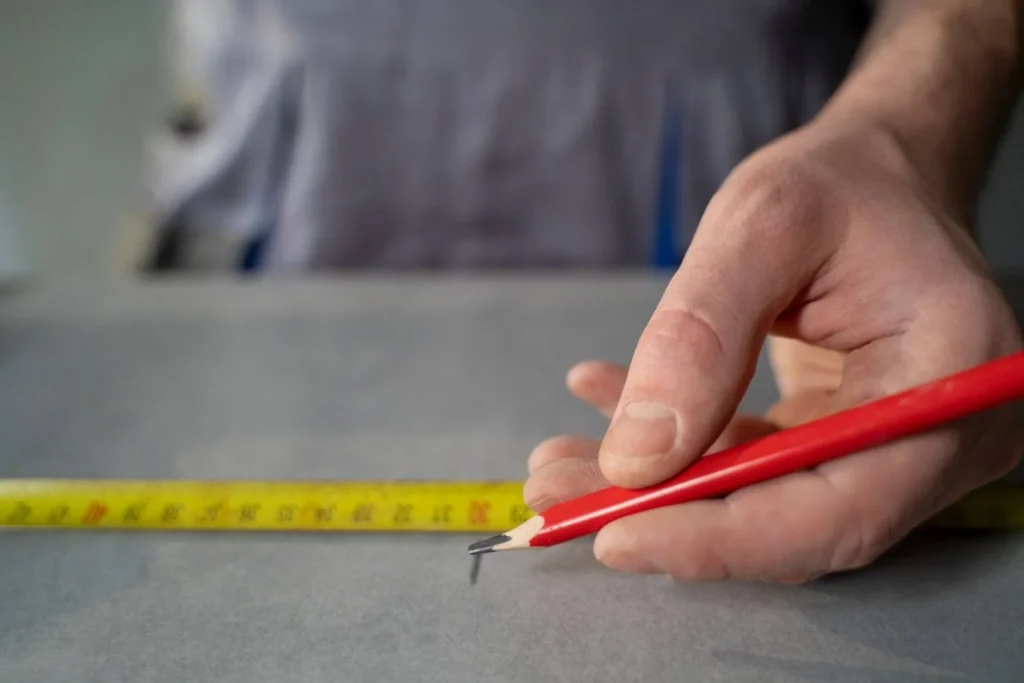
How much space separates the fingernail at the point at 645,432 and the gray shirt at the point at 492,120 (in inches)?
22.3

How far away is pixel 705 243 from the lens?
1.46ft

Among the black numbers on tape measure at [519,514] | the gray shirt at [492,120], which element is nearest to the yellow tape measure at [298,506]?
the black numbers on tape measure at [519,514]

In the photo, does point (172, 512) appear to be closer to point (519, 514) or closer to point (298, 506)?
point (298, 506)

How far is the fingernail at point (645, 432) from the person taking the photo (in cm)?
40

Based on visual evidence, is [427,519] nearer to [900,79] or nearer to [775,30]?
[900,79]

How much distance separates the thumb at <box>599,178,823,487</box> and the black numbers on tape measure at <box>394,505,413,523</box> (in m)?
0.17

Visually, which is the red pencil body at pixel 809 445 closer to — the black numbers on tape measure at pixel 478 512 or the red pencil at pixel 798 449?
the red pencil at pixel 798 449

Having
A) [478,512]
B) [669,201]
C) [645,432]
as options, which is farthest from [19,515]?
[669,201]

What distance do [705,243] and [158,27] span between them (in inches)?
65.2

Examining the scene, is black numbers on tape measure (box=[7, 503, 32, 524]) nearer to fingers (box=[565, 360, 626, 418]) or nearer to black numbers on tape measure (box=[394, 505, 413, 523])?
black numbers on tape measure (box=[394, 505, 413, 523])

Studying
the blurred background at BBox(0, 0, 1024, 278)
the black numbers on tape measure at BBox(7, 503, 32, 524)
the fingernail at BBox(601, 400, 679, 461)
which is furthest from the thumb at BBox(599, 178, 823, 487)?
the blurred background at BBox(0, 0, 1024, 278)

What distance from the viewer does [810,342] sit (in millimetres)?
502

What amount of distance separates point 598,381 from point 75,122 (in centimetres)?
164

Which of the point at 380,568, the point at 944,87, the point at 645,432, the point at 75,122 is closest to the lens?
the point at 645,432
